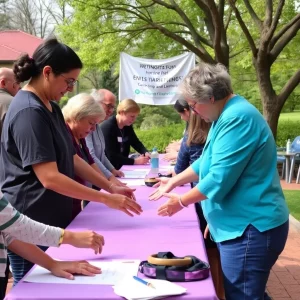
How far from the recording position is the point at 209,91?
2178 millimetres

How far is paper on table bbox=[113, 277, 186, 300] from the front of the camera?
1571 millimetres

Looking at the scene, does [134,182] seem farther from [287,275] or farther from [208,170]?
[208,170]

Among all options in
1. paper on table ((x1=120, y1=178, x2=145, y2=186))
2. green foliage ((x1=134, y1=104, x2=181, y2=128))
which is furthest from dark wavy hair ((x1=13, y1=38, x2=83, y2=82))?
green foliage ((x1=134, y1=104, x2=181, y2=128))

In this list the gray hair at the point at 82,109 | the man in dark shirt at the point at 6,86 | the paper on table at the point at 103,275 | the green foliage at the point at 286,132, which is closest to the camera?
the paper on table at the point at 103,275

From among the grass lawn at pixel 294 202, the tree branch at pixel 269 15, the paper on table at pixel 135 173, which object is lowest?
the grass lawn at pixel 294 202

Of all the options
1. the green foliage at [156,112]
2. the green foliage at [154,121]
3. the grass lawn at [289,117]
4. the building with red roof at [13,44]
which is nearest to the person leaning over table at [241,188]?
the grass lawn at [289,117]

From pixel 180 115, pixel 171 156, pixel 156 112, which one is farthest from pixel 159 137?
pixel 180 115

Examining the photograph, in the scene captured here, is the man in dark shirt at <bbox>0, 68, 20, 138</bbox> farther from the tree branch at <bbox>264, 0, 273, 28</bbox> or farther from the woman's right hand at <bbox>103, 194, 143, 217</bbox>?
the tree branch at <bbox>264, 0, 273, 28</bbox>

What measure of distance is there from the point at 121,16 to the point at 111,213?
8611 millimetres

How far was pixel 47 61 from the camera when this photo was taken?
2273mm

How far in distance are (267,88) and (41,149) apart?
7.12m

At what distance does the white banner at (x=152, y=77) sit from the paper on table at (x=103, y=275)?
693cm

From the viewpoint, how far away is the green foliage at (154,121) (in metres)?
17.8

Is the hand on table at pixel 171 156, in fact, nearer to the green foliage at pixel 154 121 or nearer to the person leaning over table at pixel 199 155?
the person leaning over table at pixel 199 155
